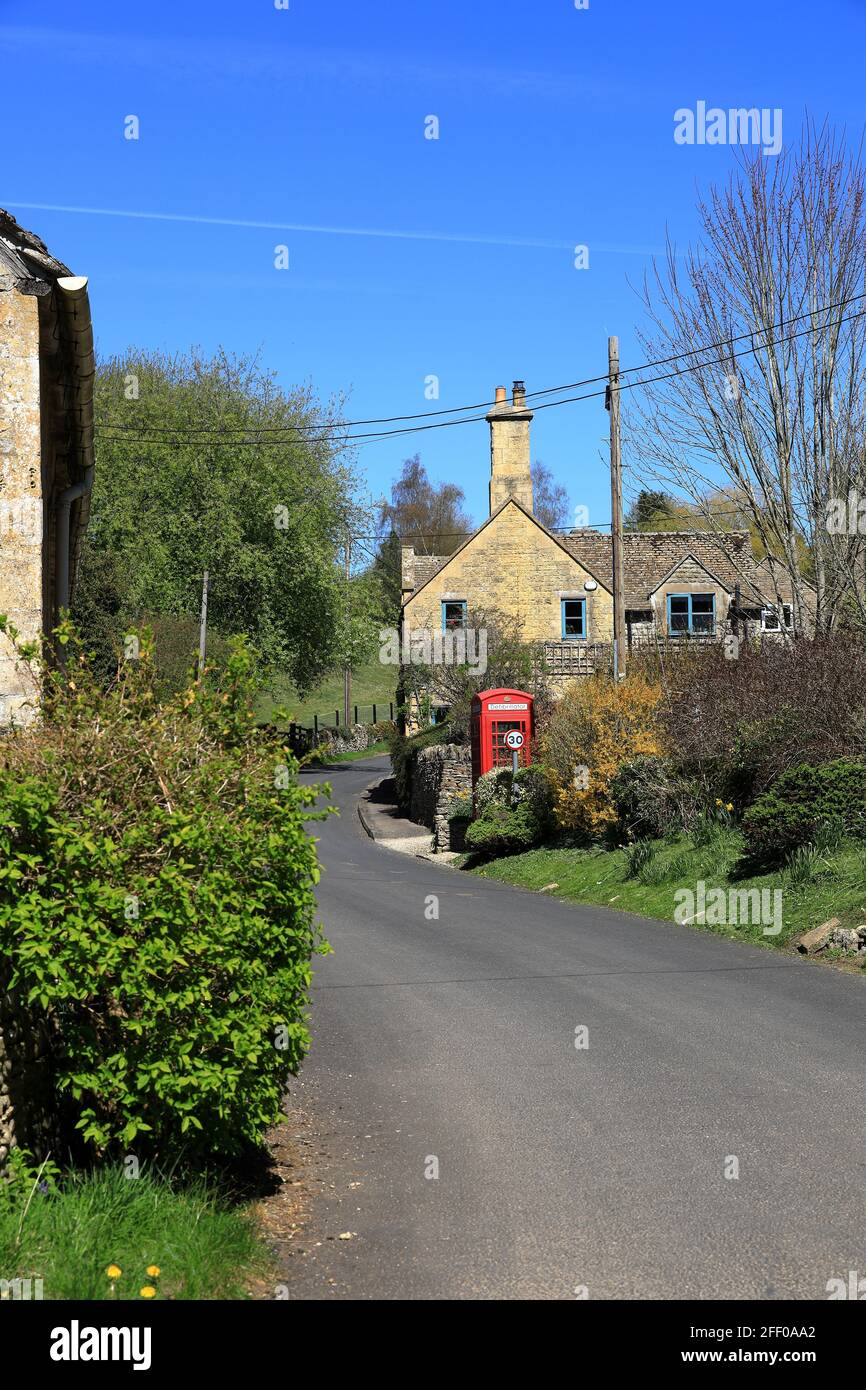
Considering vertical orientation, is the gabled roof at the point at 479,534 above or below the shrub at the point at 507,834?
above

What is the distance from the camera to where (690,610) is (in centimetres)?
4969

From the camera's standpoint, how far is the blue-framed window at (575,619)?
48.4 metres

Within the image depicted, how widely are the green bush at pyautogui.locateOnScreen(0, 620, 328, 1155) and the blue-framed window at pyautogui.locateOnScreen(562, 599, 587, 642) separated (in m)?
42.5

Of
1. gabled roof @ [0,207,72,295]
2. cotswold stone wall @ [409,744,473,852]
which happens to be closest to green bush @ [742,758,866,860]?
gabled roof @ [0,207,72,295]

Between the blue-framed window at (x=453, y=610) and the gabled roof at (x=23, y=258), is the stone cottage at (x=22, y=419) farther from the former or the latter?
the blue-framed window at (x=453, y=610)

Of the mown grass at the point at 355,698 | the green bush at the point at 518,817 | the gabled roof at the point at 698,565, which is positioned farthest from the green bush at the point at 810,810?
the mown grass at the point at 355,698

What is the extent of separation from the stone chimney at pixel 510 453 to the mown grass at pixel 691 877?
24.4 meters

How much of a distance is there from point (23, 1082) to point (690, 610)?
45716mm

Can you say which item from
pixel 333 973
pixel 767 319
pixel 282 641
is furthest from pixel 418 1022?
pixel 282 641

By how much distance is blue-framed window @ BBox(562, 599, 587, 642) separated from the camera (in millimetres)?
48375

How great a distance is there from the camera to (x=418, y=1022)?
34.3ft

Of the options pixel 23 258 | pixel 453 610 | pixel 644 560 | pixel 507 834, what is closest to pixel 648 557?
pixel 644 560
